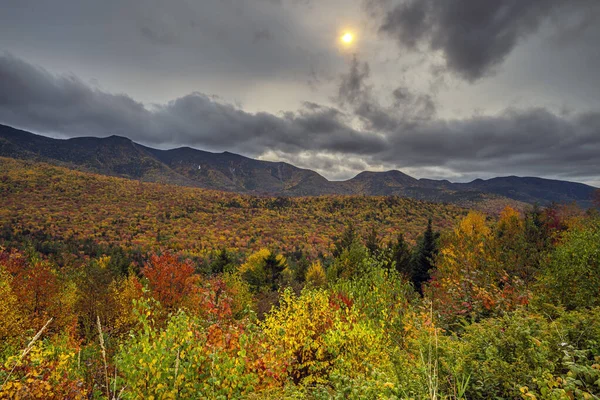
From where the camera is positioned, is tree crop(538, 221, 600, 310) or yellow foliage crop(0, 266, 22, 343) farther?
yellow foliage crop(0, 266, 22, 343)

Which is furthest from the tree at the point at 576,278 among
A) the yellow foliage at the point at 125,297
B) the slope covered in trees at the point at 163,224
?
the slope covered in trees at the point at 163,224

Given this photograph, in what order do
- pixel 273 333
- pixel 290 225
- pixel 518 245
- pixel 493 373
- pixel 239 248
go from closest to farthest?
pixel 493 373 → pixel 273 333 → pixel 518 245 → pixel 239 248 → pixel 290 225

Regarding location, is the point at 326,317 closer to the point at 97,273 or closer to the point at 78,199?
the point at 97,273

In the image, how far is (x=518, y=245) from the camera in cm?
2388

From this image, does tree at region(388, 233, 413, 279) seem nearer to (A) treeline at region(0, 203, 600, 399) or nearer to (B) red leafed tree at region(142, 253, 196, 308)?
(A) treeline at region(0, 203, 600, 399)

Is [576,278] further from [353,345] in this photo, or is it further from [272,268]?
[272,268]

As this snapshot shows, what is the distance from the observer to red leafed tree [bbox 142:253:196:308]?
2691 cm

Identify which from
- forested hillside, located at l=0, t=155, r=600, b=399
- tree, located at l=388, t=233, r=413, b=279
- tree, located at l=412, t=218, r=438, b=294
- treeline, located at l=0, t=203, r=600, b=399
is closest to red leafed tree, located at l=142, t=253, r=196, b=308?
forested hillside, located at l=0, t=155, r=600, b=399

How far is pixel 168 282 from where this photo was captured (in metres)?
27.3

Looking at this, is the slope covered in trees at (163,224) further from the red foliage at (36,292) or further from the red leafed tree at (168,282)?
the red leafed tree at (168,282)

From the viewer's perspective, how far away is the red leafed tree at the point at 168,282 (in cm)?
2691

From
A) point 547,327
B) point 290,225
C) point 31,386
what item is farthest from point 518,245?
point 290,225

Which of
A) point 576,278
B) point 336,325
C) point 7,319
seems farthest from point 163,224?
point 576,278

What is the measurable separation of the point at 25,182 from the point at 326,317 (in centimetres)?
26598
